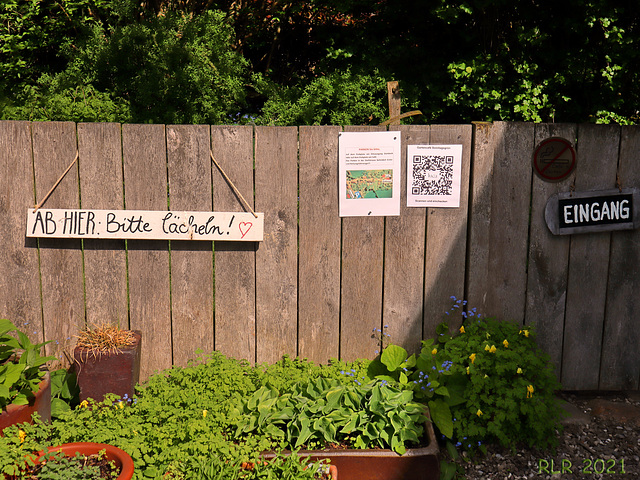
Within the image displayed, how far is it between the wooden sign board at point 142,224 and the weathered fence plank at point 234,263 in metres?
0.08

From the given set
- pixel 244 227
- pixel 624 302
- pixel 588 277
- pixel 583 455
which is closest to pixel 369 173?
pixel 244 227

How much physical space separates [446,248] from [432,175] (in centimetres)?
47

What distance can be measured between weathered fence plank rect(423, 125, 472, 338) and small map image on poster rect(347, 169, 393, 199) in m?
0.31

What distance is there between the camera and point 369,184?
3598mm

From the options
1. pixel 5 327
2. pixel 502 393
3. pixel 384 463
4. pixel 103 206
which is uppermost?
pixel 103 206

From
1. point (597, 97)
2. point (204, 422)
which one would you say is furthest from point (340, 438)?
point (597, 97)

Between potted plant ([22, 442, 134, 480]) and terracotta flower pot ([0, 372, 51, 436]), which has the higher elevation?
terracotta flower pot ([0, 372, 51, 436])

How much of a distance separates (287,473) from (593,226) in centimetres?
240

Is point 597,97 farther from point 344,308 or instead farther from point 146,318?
point 146,318

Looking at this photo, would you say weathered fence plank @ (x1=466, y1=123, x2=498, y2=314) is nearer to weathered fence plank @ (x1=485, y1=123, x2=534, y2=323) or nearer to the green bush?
weathered fence plank @ (x1=485, y1=123, x2=534, y2=323)

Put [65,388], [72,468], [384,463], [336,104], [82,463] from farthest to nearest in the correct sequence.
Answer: [336,104]
[65,388]
[384,463]
[82,463]
[72,468]

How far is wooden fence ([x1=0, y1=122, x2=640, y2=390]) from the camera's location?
357cm

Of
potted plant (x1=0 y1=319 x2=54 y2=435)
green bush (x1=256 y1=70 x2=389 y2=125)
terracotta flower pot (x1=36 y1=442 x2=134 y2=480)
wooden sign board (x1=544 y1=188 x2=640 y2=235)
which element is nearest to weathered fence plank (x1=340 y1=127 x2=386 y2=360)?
wooden sign board (x1=544 y1=188 x2=640 y2=235)

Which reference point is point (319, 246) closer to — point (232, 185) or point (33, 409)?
point (232, 185)
